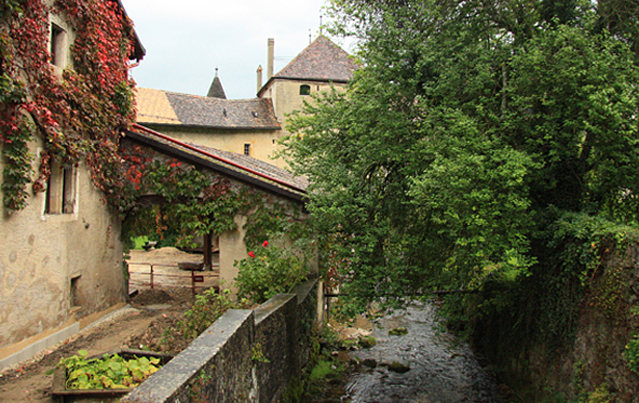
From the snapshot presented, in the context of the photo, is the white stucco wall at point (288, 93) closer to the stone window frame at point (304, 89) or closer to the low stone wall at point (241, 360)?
the stone window frame at point (304, 89)

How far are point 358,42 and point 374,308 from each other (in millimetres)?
9003

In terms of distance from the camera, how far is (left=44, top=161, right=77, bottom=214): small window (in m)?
7.80

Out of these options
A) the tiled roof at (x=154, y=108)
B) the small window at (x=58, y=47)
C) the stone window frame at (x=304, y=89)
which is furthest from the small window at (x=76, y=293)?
the stone window frame at (x=304, y=89)

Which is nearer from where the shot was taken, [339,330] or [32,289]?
[32,289]

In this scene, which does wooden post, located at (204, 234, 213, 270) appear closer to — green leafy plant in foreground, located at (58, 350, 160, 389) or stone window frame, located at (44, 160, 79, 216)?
stone window frame, located at (44, 160, 79, 216)

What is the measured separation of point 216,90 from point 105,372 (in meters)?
38.4

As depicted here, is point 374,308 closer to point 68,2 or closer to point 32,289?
point 32,289

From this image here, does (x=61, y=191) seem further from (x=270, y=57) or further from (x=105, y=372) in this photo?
(x=270, y=57)

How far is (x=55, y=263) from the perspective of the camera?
7605 millimetres

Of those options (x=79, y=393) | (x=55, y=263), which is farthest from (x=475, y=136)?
(x=55, y=263)

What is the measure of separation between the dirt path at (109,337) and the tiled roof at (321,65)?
18.7m

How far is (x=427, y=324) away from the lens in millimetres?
13773

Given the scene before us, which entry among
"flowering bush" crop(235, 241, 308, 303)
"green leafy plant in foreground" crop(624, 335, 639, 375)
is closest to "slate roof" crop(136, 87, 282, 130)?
"flowering bush" crop(235, 241, 308, 303)

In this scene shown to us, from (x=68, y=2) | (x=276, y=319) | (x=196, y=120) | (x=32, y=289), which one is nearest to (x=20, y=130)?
(x=32, y=289)
